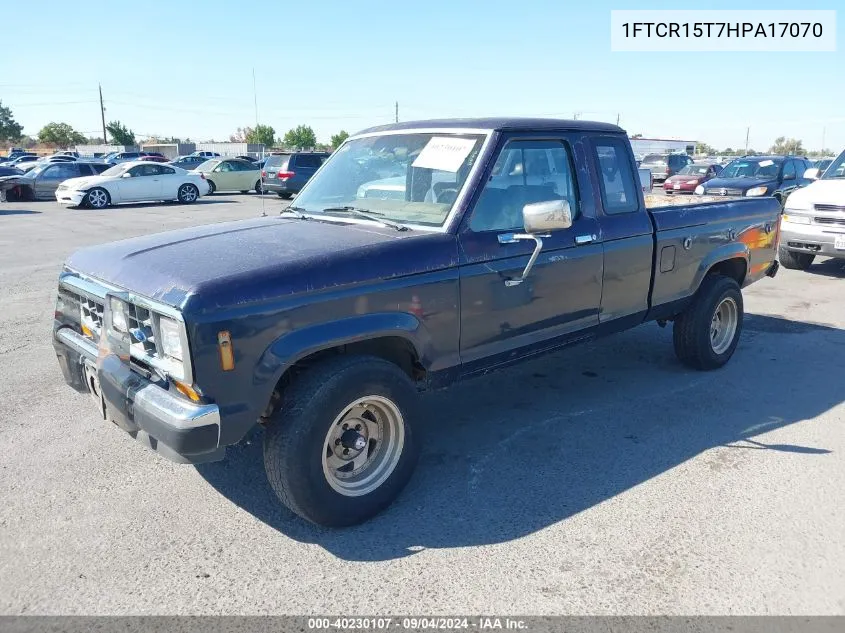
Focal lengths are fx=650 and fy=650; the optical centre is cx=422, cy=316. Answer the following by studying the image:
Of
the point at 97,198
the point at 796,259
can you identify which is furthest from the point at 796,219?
the point at 97,198

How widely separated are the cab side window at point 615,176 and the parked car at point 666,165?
2695 cm

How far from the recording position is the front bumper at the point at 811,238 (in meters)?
9.41

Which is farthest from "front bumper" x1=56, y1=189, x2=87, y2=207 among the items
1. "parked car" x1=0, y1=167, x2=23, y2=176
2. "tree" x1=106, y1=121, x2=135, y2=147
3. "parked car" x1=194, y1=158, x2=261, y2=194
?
"tree" x1=106, y1=121, x2=135, y2=147

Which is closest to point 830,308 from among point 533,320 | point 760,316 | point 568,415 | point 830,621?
point 760,316

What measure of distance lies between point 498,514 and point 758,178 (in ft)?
50.7

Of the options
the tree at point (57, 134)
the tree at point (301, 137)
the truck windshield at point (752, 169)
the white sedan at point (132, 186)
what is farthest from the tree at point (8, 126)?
the truck windshield at point (752, 169)

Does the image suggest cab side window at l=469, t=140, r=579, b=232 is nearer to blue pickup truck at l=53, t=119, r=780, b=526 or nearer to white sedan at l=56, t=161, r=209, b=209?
blue pickup truck at l=53, t=119, r=780, b=526

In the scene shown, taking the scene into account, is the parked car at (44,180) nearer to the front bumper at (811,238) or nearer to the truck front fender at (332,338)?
the front bumper at (811,238)

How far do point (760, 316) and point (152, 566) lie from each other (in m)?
7.14

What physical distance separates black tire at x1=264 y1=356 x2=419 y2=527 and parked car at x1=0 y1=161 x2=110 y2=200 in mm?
23698

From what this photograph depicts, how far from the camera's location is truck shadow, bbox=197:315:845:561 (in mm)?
3359

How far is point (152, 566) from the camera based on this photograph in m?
2.98

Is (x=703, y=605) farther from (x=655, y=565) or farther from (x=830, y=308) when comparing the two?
(x=830, y=308)

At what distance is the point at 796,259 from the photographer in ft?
35.1
